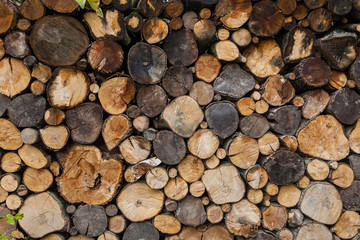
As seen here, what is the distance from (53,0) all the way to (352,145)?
3025mm

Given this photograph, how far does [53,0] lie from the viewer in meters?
2.04

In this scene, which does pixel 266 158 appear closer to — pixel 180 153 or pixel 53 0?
pixel 180 153

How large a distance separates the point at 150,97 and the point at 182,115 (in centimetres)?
33

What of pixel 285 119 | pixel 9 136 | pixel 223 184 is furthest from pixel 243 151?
pixel 9 136

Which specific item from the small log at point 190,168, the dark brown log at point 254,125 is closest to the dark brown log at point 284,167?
the dark brown log at point 254,125

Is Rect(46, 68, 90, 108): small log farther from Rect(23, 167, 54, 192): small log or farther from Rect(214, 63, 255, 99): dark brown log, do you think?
Rect(214, 63, 255, 99): dark brown log

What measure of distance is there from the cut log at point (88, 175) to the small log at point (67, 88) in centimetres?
45

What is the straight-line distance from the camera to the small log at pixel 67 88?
2.20m

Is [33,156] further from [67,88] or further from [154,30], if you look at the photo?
[154,30]

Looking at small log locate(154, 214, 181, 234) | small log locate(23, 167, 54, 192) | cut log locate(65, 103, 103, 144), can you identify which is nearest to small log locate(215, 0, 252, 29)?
cut log locate(65, 103, 103, 144)

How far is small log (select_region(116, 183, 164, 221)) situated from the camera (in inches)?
96.7

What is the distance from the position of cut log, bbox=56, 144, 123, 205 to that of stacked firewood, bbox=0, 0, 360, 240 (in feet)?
0.03

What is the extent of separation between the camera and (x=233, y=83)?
7.98ft

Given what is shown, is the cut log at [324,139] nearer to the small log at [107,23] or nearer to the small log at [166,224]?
the small log at [166,224]
